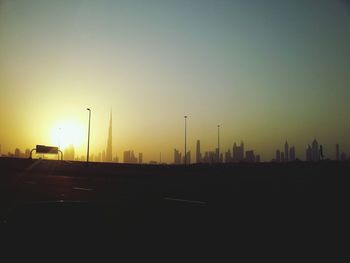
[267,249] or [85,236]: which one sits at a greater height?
[85,236]

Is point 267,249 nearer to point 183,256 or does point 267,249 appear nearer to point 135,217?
point 183,256

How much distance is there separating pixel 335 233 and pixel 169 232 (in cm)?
408

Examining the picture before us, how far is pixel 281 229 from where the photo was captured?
7934mm

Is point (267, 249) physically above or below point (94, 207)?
below

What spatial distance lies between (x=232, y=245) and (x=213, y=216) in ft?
1.93

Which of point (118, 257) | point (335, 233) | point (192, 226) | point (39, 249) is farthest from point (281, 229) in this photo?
point (39, 249)

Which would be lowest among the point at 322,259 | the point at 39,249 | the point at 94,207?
the point at 322,259

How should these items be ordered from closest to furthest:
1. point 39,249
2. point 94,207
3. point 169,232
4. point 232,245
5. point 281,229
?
point 39,249 → point 94,207 → point 169,232 → point 232,245 → point 281,229

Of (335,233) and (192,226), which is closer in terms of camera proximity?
(192,226)

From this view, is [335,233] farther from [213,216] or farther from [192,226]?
[192,226]

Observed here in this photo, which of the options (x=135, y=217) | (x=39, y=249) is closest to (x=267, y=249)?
(x=135, y=217)

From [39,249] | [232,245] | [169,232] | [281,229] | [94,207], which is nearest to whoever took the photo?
[39,249]

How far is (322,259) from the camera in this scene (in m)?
5.99

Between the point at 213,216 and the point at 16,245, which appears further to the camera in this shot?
the point at 213,216
